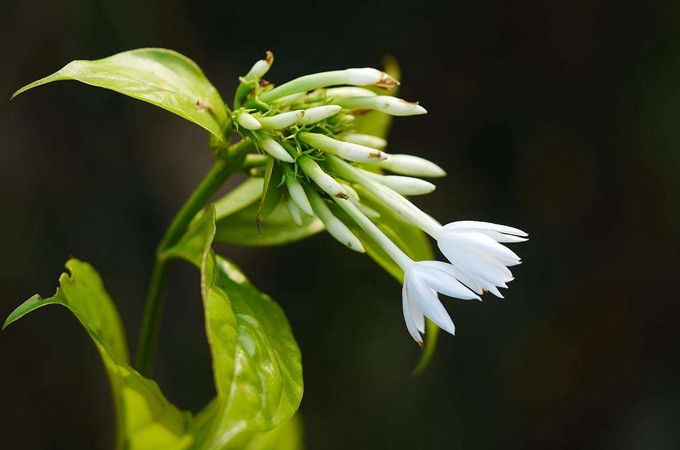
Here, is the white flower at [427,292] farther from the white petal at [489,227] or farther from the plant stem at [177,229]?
the plant stem at [177,229]

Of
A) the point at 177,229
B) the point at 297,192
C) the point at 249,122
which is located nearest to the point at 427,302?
the point at 297,192

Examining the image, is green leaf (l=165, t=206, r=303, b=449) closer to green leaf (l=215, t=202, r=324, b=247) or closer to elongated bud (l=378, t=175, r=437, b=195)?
green leaf (l=215, t=202, r=324, b=247)

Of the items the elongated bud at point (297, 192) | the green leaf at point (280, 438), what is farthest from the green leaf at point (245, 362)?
the green leaf at point (280, 438)

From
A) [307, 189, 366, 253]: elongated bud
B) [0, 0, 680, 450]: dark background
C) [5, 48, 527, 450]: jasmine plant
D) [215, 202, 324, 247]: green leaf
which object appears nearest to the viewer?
[5, 48, 527, 450]: jasmine plant

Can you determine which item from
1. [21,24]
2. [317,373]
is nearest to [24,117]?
[21,24]

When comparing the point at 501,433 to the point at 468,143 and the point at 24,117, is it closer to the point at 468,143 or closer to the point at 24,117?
the point at 468,143

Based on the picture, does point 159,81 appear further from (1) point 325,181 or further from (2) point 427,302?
(2) point 427,302

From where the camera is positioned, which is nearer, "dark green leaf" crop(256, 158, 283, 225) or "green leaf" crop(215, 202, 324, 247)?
"dark green leaf" crop(256, 158, 283, 225)

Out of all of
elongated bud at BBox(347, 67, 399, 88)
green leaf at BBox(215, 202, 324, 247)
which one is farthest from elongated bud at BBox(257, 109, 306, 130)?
green leaf at BBox(215, 202, 324, 247)
